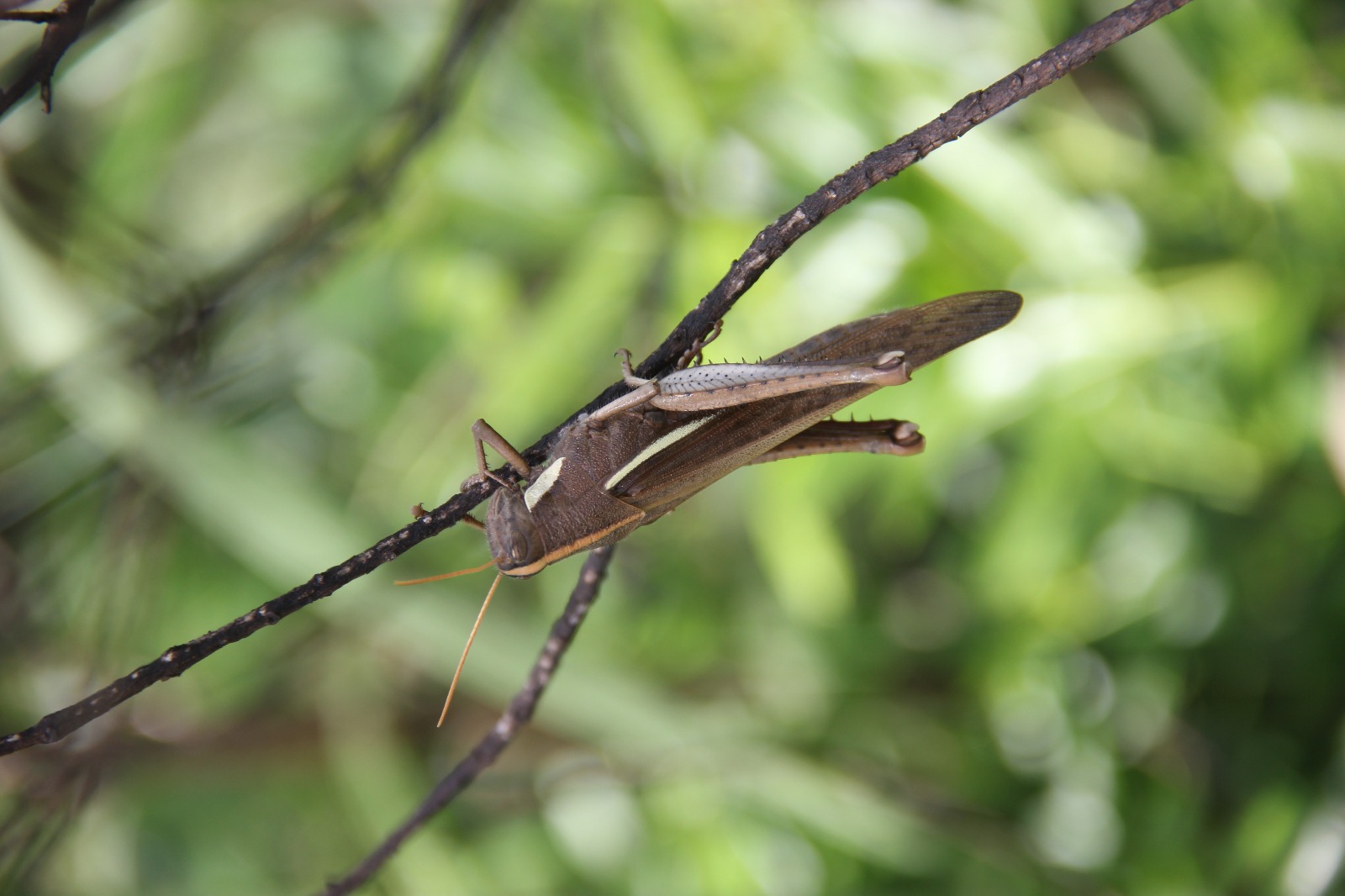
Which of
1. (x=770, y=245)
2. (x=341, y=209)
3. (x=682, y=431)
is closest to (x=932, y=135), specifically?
(x=770, y=245)

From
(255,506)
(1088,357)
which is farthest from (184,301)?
(1088,357)

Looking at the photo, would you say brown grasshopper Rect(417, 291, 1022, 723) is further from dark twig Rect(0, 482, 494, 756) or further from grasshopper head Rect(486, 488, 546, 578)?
dark twig Rect(0, 482, 494, 756)

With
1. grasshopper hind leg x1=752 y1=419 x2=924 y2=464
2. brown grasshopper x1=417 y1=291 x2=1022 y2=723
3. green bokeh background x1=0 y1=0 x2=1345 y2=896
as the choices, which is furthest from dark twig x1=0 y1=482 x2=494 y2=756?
green bokeh background x1=0 y1=0 x2=1345 y2=896

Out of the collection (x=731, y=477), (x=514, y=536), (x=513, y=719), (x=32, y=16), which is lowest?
(x=513, y=719)

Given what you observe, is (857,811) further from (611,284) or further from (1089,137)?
(1089,137)

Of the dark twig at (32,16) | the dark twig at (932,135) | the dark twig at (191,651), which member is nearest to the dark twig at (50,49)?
the dark twig at (32,16)

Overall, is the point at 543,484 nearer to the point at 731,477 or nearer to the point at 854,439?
the point at 854,439

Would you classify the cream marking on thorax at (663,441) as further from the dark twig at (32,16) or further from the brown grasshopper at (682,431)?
the dark twig at (32,16)
